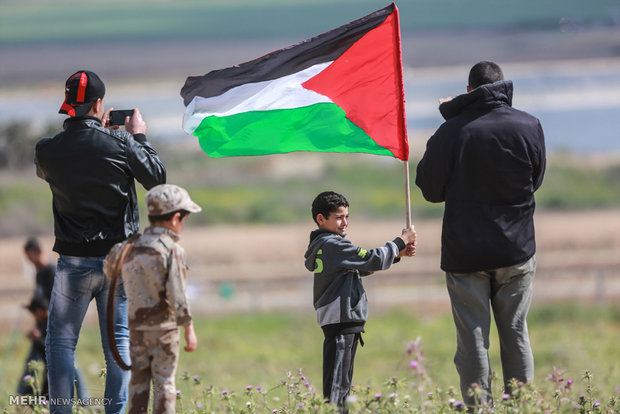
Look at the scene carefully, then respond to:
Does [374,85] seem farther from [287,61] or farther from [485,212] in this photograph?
[485,212]

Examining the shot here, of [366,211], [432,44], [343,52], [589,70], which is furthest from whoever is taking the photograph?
[432,44]

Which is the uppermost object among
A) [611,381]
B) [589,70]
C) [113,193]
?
[589,70]

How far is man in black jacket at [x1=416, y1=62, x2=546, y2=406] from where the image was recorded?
4.78 meters

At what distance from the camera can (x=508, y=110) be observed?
191 inches

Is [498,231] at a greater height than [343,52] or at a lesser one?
lesser

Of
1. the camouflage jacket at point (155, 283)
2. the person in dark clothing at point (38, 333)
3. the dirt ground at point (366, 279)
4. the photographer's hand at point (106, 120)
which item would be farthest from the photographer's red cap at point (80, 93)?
the dirt ground at point (366, 279)

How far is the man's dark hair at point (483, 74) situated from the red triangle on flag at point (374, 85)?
523 mm

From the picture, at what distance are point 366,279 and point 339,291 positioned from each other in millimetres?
12979

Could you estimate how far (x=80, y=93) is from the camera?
480 cm

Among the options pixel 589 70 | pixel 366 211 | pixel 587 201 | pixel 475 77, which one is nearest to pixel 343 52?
pixel 475 77

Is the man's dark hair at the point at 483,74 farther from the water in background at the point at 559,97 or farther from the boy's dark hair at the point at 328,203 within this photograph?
the water in background at the point at 559,97

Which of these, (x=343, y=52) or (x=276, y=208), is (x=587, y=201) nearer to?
(x=276, y=208)

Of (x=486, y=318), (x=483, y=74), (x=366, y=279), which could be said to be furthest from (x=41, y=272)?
(x=366, y=279)

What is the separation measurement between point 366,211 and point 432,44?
23.2 m
